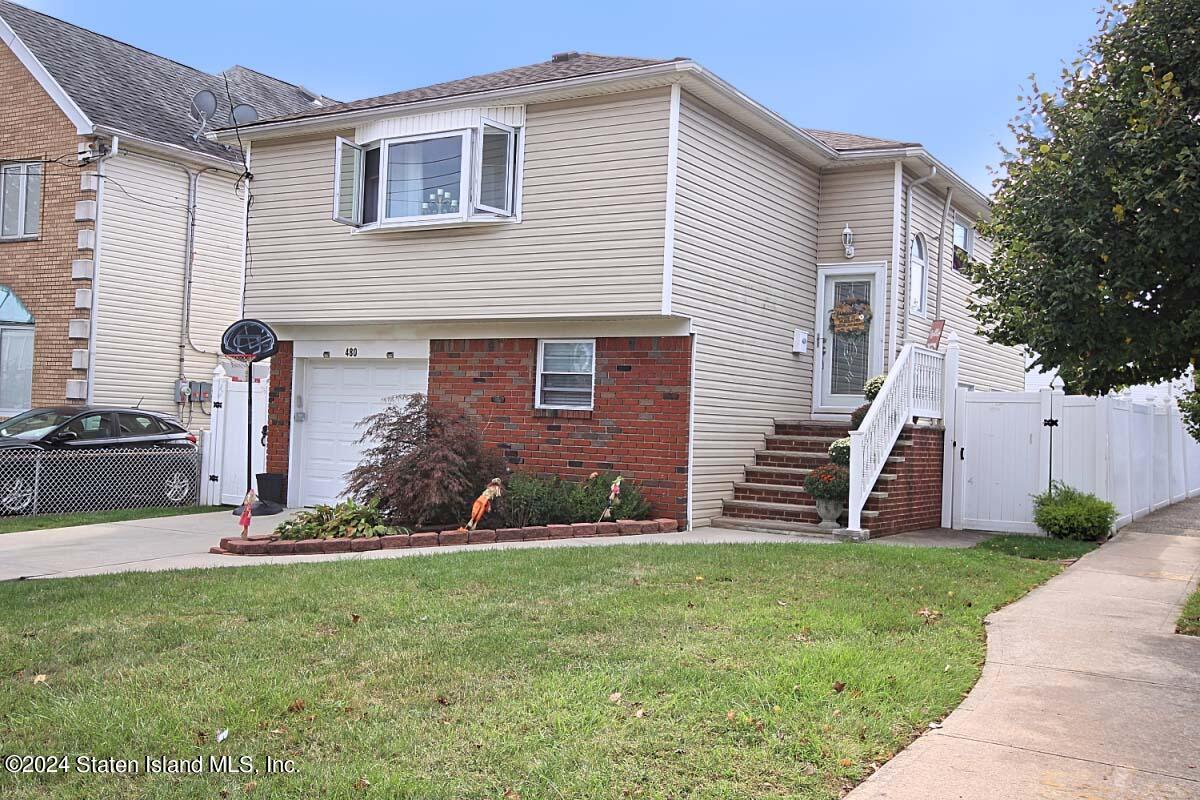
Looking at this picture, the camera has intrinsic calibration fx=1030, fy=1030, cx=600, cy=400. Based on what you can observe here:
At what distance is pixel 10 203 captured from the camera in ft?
62.5

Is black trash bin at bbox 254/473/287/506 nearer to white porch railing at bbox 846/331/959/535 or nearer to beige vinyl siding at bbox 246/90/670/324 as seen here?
beige vinyl siding at bbox 246/90/670/324

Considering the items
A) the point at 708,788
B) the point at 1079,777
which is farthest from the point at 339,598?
the point at 1079,777

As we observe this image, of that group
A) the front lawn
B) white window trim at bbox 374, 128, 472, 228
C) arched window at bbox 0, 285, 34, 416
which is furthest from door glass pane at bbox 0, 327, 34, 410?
the front lawn

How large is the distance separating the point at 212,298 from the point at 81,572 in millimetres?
12021

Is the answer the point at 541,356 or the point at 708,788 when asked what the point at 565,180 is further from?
the point at 708,788

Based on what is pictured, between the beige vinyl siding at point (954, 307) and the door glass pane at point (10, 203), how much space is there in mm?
15731

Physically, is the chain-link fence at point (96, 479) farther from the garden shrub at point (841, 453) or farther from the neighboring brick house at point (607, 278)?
the garden shrub at point (841, 453)

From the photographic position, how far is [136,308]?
1870 centimetres

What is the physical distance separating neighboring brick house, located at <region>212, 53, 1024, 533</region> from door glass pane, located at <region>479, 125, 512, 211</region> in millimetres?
26

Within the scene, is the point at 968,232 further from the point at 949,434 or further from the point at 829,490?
the point at 829,490

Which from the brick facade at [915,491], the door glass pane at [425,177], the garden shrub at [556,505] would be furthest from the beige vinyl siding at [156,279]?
the brick facade at [915,491]

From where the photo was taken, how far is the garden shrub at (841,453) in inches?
490

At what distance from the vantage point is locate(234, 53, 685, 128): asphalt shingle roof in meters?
12.8

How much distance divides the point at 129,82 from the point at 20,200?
3.27m
